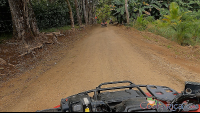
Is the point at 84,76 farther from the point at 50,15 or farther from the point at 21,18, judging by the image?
the point at 50,15

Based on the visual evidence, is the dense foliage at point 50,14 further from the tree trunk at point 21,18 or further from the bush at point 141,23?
the bush at point 141,23

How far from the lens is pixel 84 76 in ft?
20.4

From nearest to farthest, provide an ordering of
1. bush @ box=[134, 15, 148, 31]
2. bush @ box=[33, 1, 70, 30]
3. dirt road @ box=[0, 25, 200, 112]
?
dirt road @ box=[0, 25, 200, 112] → bush @ box=[33, 1, 70, 30] → bush @ box=[134, 15, 148, 31]

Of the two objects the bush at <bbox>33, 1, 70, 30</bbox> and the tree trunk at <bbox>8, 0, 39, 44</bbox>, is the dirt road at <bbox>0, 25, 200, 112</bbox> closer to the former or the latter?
the tree trunk at <bbox>8, 0, 39, 44</bbox>

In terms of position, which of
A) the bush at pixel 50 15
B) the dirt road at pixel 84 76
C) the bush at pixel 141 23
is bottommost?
the dirt road at pixel 84 76

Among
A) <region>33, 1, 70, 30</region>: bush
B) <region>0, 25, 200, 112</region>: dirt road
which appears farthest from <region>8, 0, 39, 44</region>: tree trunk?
<region>33, 1, 70, 30</region>: bush

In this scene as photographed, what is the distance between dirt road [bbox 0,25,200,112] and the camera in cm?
484

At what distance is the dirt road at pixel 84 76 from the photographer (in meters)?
→ 4.84

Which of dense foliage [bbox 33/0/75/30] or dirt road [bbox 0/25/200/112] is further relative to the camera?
dense foliage [bbox 33/0/75/30]

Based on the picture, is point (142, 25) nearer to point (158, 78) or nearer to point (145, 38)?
point (145, 38)

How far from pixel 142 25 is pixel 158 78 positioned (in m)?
12.1

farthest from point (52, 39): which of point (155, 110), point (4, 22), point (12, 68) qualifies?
point (155, 110)

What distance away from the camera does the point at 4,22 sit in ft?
37.7

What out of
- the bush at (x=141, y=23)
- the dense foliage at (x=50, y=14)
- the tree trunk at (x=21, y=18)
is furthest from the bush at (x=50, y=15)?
the bush at (x=141, y=23)
